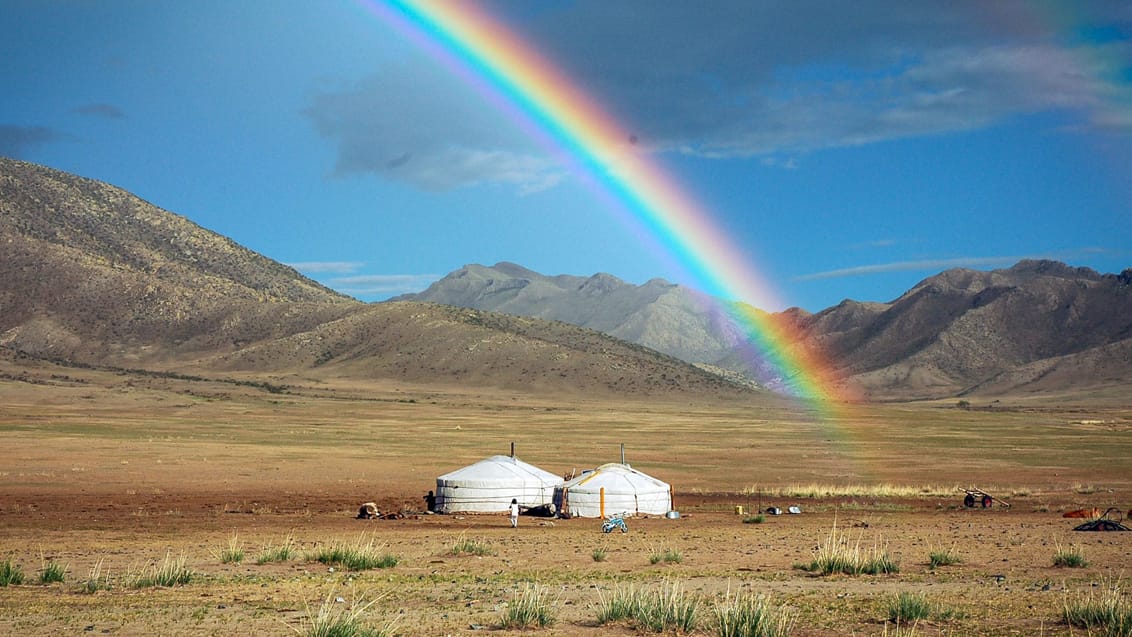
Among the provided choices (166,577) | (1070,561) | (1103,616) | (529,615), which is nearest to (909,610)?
(1103,616)

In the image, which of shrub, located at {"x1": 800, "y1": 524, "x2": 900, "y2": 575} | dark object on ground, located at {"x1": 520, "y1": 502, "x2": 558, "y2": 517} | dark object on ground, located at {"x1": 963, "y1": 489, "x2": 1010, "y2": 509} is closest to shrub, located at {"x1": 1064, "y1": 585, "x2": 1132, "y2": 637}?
shrub, located at {"x1": 800, "y1": 524, "x2": 900, "y2": 575}

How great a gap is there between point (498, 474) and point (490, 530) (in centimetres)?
617

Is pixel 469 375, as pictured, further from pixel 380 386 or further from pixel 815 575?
pixel 815 575

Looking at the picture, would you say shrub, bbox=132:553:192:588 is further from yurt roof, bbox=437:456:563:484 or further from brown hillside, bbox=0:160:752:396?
brown hillside, bbox=0:160:752:396

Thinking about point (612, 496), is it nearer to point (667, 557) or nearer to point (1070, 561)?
point (667, 557)

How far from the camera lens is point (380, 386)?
13250 cm

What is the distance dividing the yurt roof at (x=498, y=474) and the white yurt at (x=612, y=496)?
1.74 meters

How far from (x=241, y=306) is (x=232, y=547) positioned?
147 m

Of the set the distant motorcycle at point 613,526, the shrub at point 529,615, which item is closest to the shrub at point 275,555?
the shrub at point 529,615

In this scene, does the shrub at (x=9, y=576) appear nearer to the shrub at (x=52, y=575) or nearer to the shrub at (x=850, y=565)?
the shrub at (x=52, y=575)

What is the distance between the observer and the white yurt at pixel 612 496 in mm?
35594

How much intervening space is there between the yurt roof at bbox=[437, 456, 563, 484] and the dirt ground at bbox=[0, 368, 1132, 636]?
1.84 metres

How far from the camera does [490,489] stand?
3709cm

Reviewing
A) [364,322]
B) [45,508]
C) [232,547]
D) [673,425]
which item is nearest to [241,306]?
[364,322]
